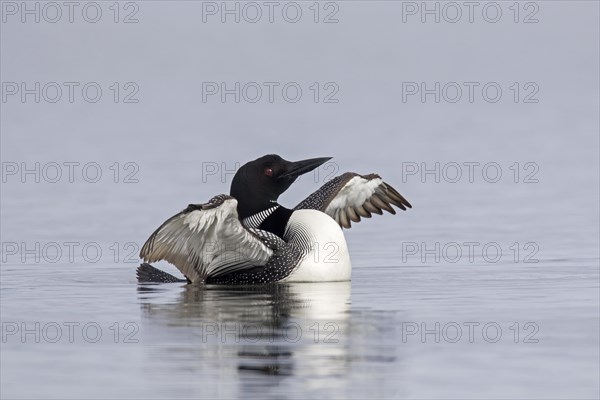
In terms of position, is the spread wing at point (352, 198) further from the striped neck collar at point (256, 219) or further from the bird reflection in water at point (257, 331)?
the bird reflection in water at point (257, 331)

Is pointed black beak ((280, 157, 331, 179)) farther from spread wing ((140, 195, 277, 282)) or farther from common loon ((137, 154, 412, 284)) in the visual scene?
spread wing ((140, 195, 277, 282))

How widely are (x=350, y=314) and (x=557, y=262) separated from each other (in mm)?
3737

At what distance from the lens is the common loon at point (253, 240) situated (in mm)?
13141

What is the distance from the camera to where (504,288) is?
12.8 metres

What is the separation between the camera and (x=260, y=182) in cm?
1388

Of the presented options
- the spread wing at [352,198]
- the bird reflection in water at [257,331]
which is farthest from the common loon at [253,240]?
the spread wing at [352,198]

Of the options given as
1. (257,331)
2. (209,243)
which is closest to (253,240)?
(209,243)

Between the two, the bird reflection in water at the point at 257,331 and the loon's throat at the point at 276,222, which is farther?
the loon's throat at the point at 276,222

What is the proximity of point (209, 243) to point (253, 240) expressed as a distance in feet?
1.16

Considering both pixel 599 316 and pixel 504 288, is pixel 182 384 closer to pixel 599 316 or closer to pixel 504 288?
pixel 599 316

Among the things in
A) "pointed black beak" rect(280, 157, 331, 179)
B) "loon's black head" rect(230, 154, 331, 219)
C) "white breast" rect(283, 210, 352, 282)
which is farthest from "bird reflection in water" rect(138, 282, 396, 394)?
"pointed black beak" rect(280, 157, 331, 179)

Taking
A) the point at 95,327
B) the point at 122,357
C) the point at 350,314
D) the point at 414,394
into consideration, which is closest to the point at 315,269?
the point at 350,314

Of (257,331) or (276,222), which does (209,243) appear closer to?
(276,222)

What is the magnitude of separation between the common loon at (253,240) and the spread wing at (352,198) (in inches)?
28.1
